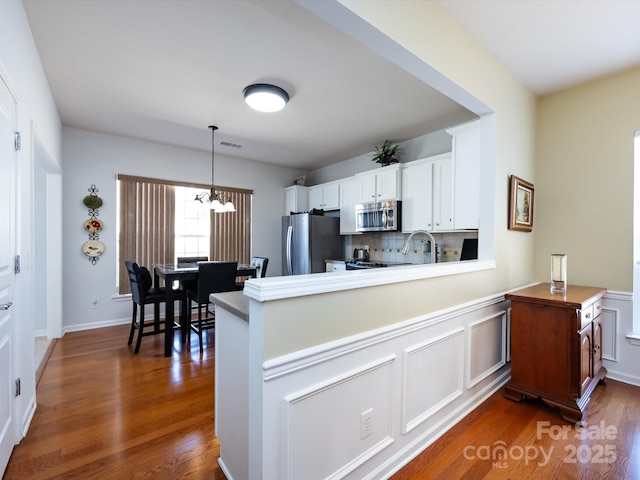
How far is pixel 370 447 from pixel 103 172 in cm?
455

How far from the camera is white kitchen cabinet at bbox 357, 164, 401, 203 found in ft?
13.0

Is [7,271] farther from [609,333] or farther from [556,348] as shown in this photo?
[609,333]

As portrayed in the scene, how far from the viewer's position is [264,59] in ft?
7.53

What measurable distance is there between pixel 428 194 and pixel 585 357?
7.01ft

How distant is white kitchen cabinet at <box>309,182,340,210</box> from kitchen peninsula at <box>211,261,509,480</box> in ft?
10.6

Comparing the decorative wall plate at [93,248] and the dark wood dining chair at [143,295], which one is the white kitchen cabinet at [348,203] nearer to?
the dark wood dining chair at [143,295]

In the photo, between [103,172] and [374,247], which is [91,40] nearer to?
[103,172]

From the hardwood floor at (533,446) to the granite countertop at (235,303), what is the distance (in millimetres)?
1202

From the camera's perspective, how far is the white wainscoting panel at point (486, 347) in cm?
213

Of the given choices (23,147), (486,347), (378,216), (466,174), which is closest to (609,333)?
(486,347)

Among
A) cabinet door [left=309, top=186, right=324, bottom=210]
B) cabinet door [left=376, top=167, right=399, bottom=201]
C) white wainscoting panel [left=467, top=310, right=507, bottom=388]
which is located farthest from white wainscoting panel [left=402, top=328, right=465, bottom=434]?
cabinet door [left=309, top=186, right=324, bottom=210]

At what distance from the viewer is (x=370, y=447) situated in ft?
4.77

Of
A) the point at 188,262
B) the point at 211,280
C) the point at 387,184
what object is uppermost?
the point at 387,184

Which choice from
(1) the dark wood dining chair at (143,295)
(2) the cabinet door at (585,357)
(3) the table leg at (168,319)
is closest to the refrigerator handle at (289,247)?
(1) the dark wood dining chair at (143,295)
